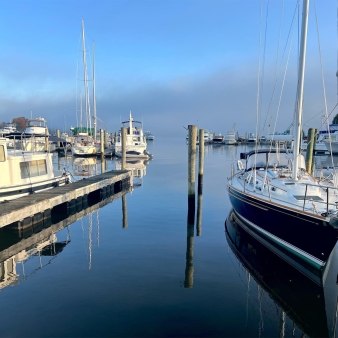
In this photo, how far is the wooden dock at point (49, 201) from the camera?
11148 millimetres

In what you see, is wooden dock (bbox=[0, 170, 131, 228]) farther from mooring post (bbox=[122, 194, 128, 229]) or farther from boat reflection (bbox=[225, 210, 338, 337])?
boat reflection (bbox=[225, 210, 338, 337])

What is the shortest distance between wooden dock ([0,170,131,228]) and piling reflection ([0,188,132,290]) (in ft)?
1.49

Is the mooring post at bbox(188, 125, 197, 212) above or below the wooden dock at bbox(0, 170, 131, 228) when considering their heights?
above

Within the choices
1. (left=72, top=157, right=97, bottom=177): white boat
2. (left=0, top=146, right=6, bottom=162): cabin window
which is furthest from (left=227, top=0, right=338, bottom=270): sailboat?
(left=72, top=157, right=97, bottom=177): white boat

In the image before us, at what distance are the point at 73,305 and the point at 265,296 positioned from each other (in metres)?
4.81

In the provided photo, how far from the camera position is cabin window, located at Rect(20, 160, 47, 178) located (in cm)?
1490

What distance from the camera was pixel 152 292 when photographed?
7844 mm

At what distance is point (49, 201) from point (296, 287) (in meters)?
9.98

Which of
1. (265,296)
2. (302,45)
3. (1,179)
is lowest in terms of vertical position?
(265,296)

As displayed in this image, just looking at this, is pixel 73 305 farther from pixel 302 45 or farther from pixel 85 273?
pixel 302 45

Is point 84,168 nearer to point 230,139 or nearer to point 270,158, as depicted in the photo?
point 270,158

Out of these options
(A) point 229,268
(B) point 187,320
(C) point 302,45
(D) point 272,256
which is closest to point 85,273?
(B) point 187,320

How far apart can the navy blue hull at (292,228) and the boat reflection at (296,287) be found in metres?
0.56

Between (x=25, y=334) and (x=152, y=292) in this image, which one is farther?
(x=152, y=292)
